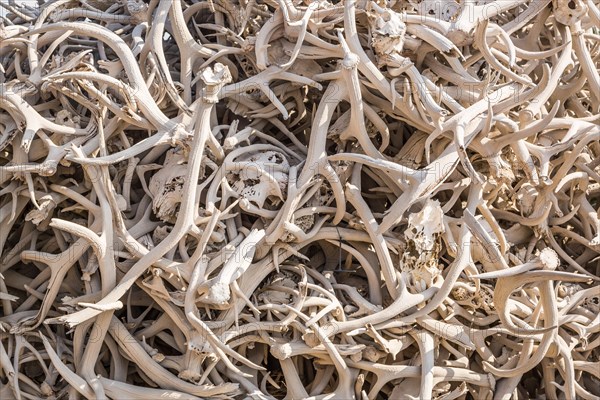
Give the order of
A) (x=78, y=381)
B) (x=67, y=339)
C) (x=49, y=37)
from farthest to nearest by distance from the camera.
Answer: (x=49, y=37) < (x=67, y=339) < (x=78, y=381)

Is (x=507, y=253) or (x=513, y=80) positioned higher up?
(x=513, y=80)

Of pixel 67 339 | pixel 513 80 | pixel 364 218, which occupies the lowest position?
pixel 67 339

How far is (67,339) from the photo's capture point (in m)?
2.08

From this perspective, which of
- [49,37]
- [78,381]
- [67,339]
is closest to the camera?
[78,381]

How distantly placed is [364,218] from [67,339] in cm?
69

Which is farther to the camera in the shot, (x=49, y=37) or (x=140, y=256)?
(x=49, y=37)

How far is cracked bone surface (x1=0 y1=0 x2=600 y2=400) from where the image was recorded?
1967 mm

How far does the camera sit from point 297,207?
6.64ft

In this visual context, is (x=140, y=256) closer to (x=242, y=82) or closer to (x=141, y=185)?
(x=141, y=185)

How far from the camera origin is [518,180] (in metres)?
2.23

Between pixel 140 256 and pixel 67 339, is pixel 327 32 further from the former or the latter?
pixel 67 339

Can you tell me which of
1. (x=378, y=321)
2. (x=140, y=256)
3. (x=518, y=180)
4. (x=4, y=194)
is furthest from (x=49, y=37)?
(x=518, y=180)

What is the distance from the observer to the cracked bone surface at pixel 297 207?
197 cm

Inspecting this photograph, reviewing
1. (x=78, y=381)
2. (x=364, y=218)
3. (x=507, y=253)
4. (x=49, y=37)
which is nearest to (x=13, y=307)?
(x=78, y=381)
